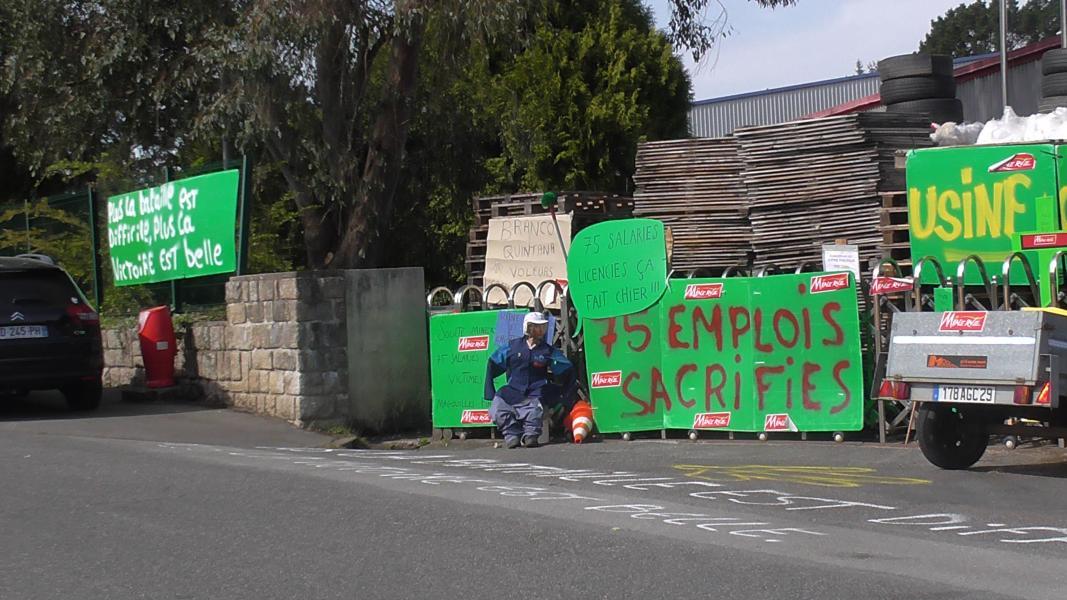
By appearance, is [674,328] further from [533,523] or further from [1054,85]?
[1054,85]

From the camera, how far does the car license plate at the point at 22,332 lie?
14.5m

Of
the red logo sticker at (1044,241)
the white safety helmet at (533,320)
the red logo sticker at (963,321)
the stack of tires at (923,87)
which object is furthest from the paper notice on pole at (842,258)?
the stack of tires at (923,87)

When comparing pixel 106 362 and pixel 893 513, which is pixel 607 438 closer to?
pixel 893 513

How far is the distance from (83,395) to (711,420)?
7109 millimetres

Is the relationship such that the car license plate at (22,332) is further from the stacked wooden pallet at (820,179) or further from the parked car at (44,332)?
the stacked wooden pallet at (820,179)

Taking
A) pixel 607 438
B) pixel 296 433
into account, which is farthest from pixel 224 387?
pixel 607 438

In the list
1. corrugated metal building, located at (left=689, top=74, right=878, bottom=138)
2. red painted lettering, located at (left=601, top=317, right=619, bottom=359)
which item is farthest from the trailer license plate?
corrugated metal building, located at (left=689, top=74, right=878, bottom=138)

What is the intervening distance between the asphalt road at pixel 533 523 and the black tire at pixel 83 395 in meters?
2.58

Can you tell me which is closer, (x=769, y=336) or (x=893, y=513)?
(x=893, y=513)

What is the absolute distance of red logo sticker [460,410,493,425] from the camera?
14297mm

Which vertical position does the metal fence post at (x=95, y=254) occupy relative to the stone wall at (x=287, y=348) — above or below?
above

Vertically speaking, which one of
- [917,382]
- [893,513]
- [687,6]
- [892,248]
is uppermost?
[687,6]

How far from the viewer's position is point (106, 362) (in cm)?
1808

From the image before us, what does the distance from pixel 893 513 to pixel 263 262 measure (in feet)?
40.5
